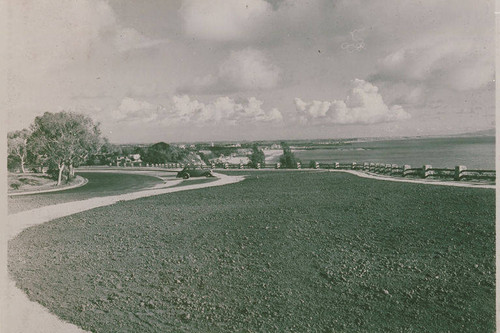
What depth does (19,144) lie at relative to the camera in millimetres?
17125

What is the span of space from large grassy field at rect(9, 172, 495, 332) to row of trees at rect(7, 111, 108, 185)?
737 cm

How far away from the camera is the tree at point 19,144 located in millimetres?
15833

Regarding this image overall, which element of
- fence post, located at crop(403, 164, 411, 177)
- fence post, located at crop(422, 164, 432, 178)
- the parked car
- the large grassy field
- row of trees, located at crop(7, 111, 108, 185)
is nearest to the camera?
the large grassy field

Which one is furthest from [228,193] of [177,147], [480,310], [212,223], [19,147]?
[177,147]

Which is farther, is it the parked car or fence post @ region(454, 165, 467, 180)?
the parked car

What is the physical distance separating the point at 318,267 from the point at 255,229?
344cm

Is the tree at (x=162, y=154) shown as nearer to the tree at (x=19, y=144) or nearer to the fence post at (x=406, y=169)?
the tree at (x=19, y=144)

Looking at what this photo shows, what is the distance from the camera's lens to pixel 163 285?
8969 mm

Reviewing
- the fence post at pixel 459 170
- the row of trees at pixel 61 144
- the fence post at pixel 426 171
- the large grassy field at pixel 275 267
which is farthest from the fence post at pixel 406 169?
the row of trees at pixel 61 144

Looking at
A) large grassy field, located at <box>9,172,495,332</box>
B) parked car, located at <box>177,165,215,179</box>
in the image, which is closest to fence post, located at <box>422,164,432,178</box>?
large grassy field, located at <box>9,172,495,332</box>

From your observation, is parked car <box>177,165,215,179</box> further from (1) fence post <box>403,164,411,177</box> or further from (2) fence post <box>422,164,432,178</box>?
(2) fence post <box>422,164,432,178</box>

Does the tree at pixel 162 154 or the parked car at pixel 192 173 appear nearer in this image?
the parked car at pixel 192 173

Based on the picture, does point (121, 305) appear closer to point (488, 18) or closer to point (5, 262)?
point (5, 262)

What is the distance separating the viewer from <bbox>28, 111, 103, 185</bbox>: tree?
23281 mm
